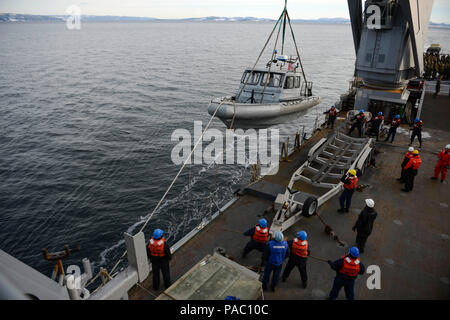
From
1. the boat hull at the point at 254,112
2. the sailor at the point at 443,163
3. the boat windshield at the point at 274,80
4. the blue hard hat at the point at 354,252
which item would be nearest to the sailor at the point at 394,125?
the sailor at the point at 443,163

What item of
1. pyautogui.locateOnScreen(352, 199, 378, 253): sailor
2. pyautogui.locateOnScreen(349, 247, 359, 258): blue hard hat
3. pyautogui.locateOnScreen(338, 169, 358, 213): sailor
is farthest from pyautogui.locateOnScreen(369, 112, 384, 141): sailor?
pyautogui.locateOnScreen(349, 247, 359, 258): blue hard hat

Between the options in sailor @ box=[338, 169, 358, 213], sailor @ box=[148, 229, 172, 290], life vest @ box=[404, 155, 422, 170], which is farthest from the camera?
life vest @ box=[404, 155, 422, 170]

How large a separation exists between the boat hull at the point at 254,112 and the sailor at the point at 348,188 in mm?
5363

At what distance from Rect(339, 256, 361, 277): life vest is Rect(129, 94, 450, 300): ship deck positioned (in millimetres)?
1058

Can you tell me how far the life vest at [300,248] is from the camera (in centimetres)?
581

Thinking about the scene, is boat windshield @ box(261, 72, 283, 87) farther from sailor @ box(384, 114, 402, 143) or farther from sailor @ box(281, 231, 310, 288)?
sailor @ box(281, 231, 310, 288)

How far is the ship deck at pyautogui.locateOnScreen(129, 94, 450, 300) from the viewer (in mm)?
6340

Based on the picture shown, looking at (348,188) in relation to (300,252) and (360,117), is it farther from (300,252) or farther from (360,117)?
(360,117)

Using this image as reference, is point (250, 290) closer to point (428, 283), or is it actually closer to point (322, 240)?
point (322, 240)

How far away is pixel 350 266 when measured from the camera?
5363mm

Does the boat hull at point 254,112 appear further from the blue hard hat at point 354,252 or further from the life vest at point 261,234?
the blue hard hat at point 354,252

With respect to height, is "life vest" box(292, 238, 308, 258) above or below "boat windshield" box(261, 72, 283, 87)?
below
